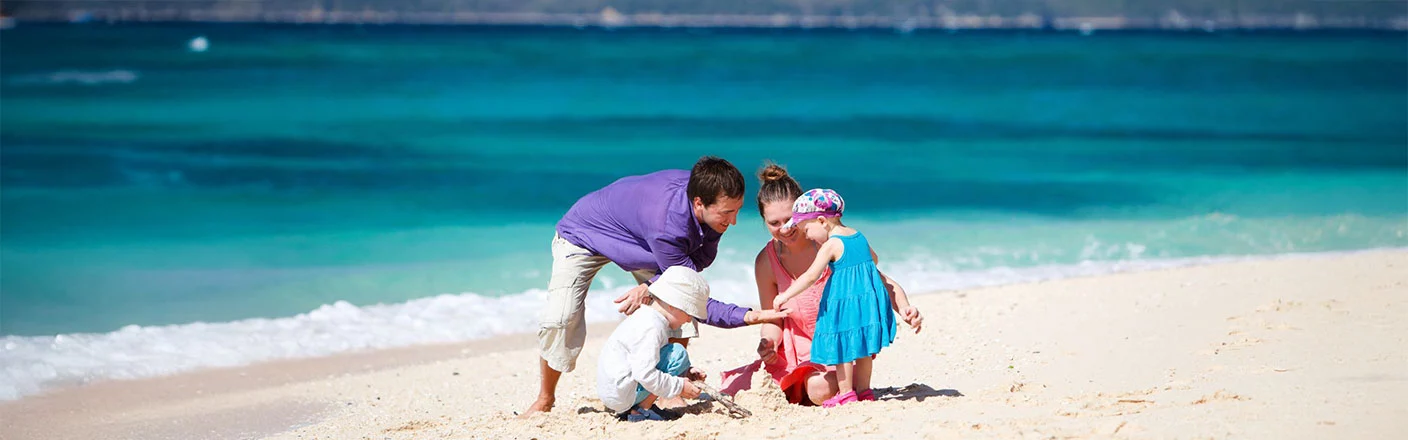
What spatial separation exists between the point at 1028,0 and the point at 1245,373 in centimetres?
8010

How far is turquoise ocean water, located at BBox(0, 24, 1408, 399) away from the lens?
8.66m

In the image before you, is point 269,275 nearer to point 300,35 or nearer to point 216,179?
point 216,179

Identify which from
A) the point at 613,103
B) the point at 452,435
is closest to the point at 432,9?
the point at 613,103

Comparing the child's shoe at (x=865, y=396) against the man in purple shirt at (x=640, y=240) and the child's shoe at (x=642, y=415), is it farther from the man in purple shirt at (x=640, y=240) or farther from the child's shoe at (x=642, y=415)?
the child's shoe at (x=642, y=415)

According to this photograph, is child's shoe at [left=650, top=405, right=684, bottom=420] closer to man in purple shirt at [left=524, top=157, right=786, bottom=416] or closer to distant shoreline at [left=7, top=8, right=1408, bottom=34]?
man in purple shirt at [left=524, top=157, right=786, bottom=416]

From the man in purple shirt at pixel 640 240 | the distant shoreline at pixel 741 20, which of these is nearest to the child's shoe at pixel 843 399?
the man in purple shirt at pixel 640 240

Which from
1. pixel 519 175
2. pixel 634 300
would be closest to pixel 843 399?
pixel 634 300

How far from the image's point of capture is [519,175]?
16562 mm

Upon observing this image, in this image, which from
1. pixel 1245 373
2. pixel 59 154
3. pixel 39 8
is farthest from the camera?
pixel 39 8

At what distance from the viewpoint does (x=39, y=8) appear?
2813 inches

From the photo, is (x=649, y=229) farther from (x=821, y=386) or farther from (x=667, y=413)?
(x=821, y=386)

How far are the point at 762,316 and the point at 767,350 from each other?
0.29 meters

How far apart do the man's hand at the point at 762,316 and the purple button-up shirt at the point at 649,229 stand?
0.08 ft

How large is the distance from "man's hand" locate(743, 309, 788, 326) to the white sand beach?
1.16 ft
